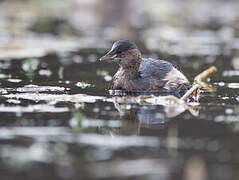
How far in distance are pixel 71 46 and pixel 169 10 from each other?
14994 millimetres

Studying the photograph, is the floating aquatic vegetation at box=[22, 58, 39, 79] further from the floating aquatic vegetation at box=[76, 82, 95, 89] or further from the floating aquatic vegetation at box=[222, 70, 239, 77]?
the floating aquatic vegetation at box=[222, 70, 239, 77]

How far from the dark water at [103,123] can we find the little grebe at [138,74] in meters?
0.44

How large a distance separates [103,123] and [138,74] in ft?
9.83

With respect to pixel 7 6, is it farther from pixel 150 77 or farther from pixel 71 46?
pixel 150 77

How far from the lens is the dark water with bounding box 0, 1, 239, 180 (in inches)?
211

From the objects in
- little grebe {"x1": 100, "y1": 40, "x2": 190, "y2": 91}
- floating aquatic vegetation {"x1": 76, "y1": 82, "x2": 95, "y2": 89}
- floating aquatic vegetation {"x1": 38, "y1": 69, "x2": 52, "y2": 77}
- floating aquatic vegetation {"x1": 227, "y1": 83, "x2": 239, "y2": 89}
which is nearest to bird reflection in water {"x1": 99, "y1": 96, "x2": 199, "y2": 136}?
little grebe {"x1": 100, "y1": 40, "x2": 190, "y2": 91}

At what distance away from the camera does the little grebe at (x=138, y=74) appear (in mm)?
9812

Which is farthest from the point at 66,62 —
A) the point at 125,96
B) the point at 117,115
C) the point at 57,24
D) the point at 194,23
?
the point at 194,23

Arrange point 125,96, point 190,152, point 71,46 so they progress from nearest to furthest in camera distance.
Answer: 1. point 190,152
2. point 125,96
3. point 71,46

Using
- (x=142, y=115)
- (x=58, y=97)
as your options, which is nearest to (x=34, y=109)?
(x=58, y=97)

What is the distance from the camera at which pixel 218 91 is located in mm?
9602

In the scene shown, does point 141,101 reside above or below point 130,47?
below

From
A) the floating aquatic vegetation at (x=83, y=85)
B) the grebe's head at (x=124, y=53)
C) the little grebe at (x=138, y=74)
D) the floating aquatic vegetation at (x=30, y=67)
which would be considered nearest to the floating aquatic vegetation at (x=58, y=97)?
the little grebe at (x=138, y=74)

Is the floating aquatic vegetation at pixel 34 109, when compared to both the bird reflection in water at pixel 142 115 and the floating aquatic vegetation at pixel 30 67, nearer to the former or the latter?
the bird reflection in water at pixel 142 115
